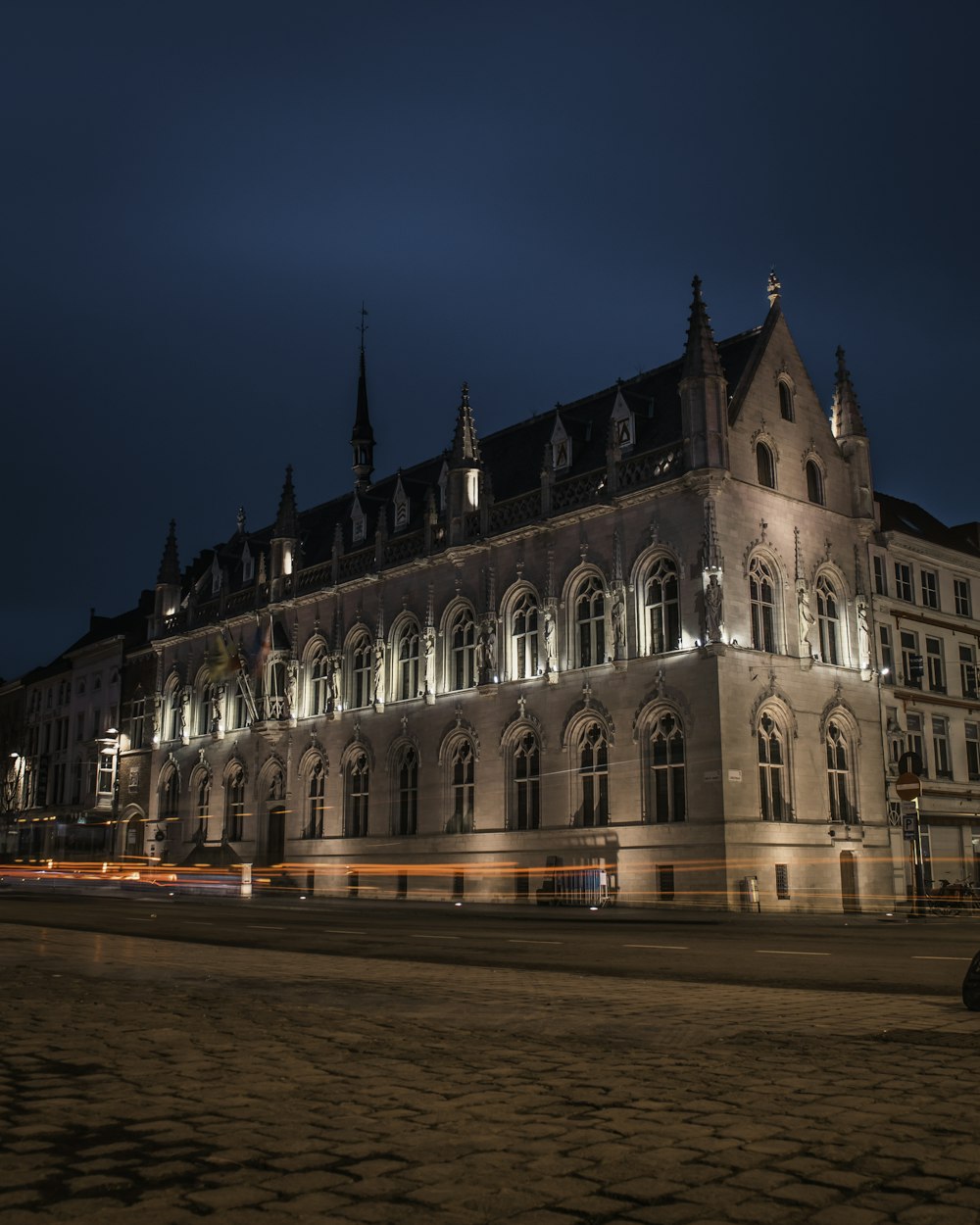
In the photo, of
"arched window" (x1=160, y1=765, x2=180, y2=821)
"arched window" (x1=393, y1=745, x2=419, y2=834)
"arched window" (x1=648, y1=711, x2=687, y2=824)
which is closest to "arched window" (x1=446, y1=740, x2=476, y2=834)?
"arched window" (x1=393, y1=745, x2=419, y2=834)

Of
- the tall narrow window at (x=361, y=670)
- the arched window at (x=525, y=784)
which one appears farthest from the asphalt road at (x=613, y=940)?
the tall narrow window at (x=361, y=670)

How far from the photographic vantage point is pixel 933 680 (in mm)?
49219

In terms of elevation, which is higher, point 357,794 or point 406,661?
point 406,661

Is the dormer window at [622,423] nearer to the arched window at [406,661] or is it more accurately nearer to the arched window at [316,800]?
the arched window at [406,661]

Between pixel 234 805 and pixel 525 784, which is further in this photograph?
pixel 234 805

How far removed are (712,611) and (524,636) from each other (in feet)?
31.6

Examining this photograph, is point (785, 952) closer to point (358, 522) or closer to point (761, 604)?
point (761, 604)

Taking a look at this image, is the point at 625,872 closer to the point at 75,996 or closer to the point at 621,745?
the point at 621,745

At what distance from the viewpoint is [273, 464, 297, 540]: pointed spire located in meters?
60.9

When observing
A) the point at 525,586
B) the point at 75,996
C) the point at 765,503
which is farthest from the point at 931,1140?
the point at 525,586

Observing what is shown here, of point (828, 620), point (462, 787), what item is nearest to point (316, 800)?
point (462, 787)

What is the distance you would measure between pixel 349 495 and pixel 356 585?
9689mm

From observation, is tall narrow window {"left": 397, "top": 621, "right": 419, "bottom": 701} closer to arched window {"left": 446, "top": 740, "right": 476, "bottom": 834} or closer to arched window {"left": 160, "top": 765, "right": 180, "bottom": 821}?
arched window {"left": 446, "top": 740, "right": 476, "bottom": 834}

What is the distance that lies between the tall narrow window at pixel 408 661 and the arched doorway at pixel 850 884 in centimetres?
1890
